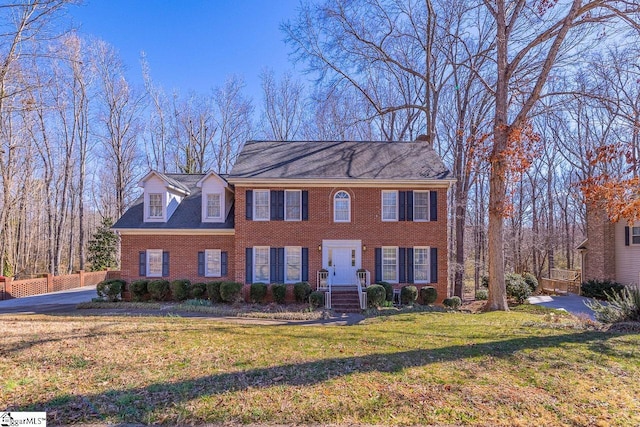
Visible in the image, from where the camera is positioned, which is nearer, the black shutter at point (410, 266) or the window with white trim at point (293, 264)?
the black shutter at point (410, 266)

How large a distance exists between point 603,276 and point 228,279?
68.9 feet

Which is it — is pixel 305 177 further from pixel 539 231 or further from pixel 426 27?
pixel 539 231

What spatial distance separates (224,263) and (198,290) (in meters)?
1.67

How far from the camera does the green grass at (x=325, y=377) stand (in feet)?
12.3

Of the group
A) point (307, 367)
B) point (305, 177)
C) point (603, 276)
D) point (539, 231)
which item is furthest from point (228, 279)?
point (539, 231)

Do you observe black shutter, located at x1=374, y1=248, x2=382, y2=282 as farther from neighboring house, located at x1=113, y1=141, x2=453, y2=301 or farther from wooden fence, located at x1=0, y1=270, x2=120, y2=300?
wooden fence, located at x1=0, y1=270, x2=120, y2=300

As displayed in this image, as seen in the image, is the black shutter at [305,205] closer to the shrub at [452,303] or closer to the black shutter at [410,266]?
the black shutter at [410,266]

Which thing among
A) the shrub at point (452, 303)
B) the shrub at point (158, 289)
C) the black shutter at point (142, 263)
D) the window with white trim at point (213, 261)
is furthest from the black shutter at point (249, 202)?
the shrub at point (452, 303)

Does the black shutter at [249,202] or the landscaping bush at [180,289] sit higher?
the black shutter at [249,202]

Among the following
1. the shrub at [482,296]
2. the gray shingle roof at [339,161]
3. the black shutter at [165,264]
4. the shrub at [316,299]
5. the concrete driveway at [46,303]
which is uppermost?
the gray shingle roof at [339,161]

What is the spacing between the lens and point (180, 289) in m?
14.9

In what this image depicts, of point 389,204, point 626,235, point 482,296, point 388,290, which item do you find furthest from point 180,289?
point 626,235

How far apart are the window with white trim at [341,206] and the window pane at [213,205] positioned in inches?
228

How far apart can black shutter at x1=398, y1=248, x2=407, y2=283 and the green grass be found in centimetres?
770
